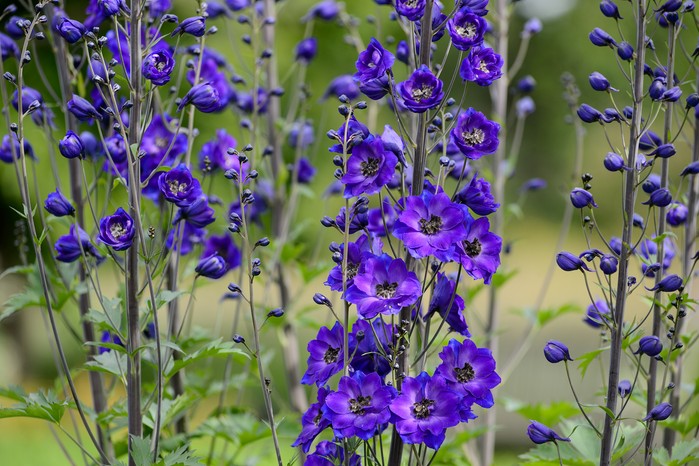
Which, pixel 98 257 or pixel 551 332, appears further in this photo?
pixel 551 332

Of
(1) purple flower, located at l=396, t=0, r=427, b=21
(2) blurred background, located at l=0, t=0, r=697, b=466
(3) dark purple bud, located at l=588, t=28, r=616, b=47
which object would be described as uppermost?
(1) purple flower, located at l=396, t=0, r=427, b=21

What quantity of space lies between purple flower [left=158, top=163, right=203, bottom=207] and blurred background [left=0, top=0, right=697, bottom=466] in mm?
4632

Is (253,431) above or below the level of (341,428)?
below

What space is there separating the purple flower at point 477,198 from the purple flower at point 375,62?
35 centimetres

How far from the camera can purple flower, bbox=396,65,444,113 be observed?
78.0 inches

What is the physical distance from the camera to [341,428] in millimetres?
1974

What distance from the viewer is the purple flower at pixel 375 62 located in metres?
2.07

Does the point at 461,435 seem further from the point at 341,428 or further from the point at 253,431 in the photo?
the point at 341,428

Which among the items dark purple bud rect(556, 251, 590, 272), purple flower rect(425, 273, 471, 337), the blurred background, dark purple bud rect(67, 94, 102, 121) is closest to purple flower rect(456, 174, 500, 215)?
purple flower rect(425, 273, 471, 337)

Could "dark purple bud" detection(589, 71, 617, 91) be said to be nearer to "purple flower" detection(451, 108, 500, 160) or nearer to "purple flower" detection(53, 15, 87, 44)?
"purple flower" detection(451, 108, 500, 160)

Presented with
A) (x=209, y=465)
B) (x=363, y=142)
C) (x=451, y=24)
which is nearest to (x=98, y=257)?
(x=209, y=465)

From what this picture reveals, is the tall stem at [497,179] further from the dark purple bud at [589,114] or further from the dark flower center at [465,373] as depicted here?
the dark flower center at [465,373]

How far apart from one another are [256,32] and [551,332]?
33.6 feet

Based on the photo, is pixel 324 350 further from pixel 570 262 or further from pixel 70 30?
pixel 70 30
